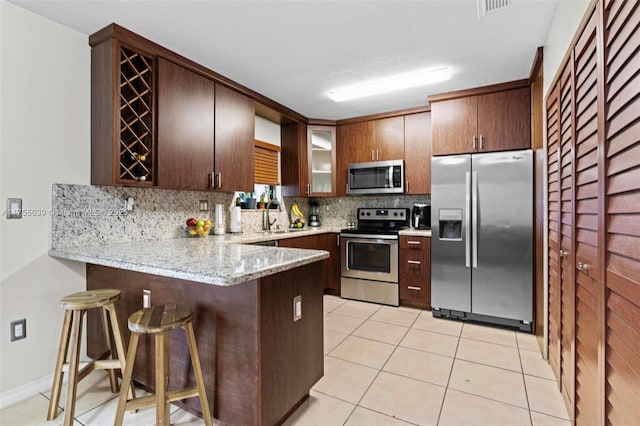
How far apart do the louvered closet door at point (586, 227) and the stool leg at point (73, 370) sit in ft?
7.74

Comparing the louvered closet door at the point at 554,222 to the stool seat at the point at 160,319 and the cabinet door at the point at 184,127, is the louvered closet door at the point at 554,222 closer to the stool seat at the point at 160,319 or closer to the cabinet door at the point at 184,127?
the stool seat at the point at 160,319

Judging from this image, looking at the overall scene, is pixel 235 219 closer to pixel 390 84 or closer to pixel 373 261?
pixel 373 261

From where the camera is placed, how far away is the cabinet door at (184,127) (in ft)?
7.84

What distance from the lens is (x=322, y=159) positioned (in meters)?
4.32

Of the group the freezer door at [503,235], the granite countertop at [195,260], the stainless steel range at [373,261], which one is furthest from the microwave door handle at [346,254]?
the granite countertop at [195,260]

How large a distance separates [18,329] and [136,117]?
1.57m

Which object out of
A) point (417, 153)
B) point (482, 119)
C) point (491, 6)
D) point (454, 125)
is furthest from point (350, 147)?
point (491, 6)

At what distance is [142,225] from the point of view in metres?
2.58

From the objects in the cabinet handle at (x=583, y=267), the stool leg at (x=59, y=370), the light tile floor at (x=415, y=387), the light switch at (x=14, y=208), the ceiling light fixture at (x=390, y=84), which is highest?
the ceiling light fixture at (x=390, y=84)

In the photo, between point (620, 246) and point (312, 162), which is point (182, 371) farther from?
point (312, 162)

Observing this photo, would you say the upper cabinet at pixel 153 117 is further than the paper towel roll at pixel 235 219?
No

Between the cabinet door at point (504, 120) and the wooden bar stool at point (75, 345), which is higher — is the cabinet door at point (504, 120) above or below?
above

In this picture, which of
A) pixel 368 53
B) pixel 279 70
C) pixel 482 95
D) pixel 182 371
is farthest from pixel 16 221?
pixel 482 95

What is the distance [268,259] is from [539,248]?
2.29 meters
